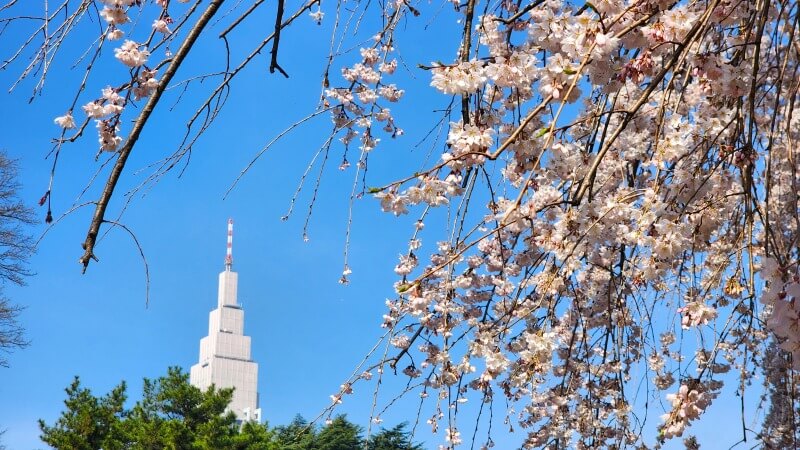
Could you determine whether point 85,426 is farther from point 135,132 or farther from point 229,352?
point 229,352

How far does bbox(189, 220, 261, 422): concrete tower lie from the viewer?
46.4 metres

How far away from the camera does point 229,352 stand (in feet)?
155

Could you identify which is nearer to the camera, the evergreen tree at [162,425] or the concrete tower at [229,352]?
the evergreen tree at [162,425]

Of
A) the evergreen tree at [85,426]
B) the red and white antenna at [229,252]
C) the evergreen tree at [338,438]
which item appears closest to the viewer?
the evergreen tree at [85,426]

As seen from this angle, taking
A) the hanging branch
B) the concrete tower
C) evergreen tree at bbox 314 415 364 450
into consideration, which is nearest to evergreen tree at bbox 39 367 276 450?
evergreen tree at bbox 314 415 364 450

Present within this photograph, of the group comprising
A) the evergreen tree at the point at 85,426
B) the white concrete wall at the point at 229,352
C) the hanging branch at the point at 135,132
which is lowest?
the hanging branch at the point at 135,132

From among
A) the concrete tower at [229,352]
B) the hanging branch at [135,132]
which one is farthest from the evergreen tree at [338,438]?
the concrete tower at [229,352]

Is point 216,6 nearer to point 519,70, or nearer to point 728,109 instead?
point 519,70

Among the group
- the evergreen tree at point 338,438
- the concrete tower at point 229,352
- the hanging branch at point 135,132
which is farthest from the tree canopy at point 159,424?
the concrete tower at point 229,352

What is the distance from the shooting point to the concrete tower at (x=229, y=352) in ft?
152

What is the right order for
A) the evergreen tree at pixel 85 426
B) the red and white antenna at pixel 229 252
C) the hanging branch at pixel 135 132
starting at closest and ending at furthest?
Answer: the hanging branch at pixel 135 132
the evergreen tree at pixel 85 426
the red and white antenna at pixel 229 252

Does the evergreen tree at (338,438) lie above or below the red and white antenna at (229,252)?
below

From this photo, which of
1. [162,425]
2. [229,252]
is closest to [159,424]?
[162,425]

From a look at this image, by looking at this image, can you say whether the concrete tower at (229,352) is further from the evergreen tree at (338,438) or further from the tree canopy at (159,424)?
the tree canopy at (159,424)
